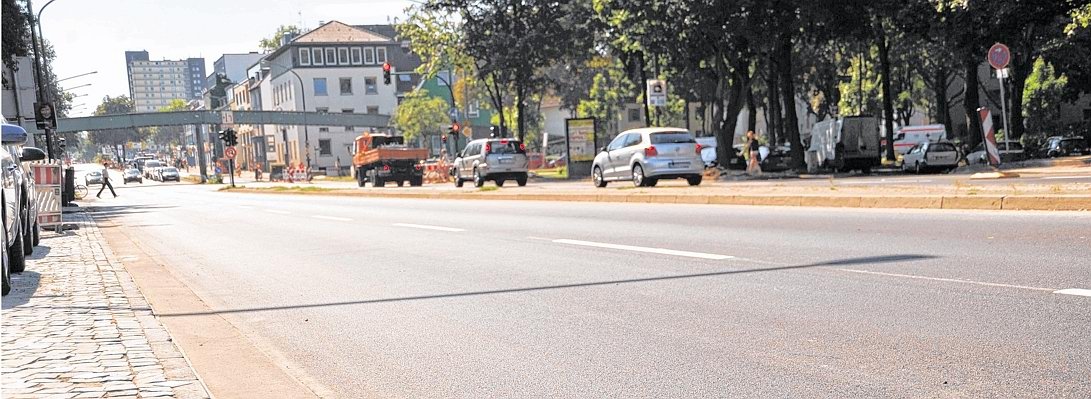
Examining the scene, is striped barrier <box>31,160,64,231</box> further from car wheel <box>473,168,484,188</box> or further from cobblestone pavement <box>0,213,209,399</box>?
car wheel <box>473,168,484,188</box>

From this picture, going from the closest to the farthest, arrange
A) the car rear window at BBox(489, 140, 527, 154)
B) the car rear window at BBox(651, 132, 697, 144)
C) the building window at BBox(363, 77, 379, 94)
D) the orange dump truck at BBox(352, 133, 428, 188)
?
the car rear window at BBox(651, 132, 697, 144) < the car rear window at BBox(489, 140, 527, 154) < the orange dump truck at BBox(352, 133, 428, 188) < the building window at BBox(363, 77, 379, 94)

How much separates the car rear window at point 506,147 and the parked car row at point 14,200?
2791 centimetres

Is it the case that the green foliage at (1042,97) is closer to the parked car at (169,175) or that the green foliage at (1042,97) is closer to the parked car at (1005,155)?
the parked car at (1005,155)

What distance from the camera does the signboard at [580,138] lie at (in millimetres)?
43844

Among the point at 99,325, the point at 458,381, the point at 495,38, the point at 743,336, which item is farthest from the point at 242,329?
the point at 495,38

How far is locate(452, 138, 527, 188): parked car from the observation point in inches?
1619

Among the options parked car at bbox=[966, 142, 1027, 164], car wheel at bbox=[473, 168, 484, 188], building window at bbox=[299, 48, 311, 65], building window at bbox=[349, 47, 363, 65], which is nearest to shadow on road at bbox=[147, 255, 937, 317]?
parked car at bbox=[966, 142, 1027, 164]

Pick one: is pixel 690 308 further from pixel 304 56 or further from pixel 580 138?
pixel 304 56

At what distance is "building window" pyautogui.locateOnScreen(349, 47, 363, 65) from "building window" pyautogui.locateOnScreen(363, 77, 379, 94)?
186cm

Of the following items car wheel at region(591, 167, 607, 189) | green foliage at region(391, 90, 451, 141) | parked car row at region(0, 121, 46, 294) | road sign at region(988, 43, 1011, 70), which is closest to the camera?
parked car row at region(0, 121, 46, 294)

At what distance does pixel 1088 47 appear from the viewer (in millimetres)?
46281

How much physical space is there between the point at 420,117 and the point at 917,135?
171 feet

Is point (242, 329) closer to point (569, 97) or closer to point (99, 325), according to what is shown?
point (99, 325)

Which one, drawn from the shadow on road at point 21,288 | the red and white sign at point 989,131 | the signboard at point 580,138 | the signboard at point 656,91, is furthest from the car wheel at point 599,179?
the shadow on road at point 21,288
